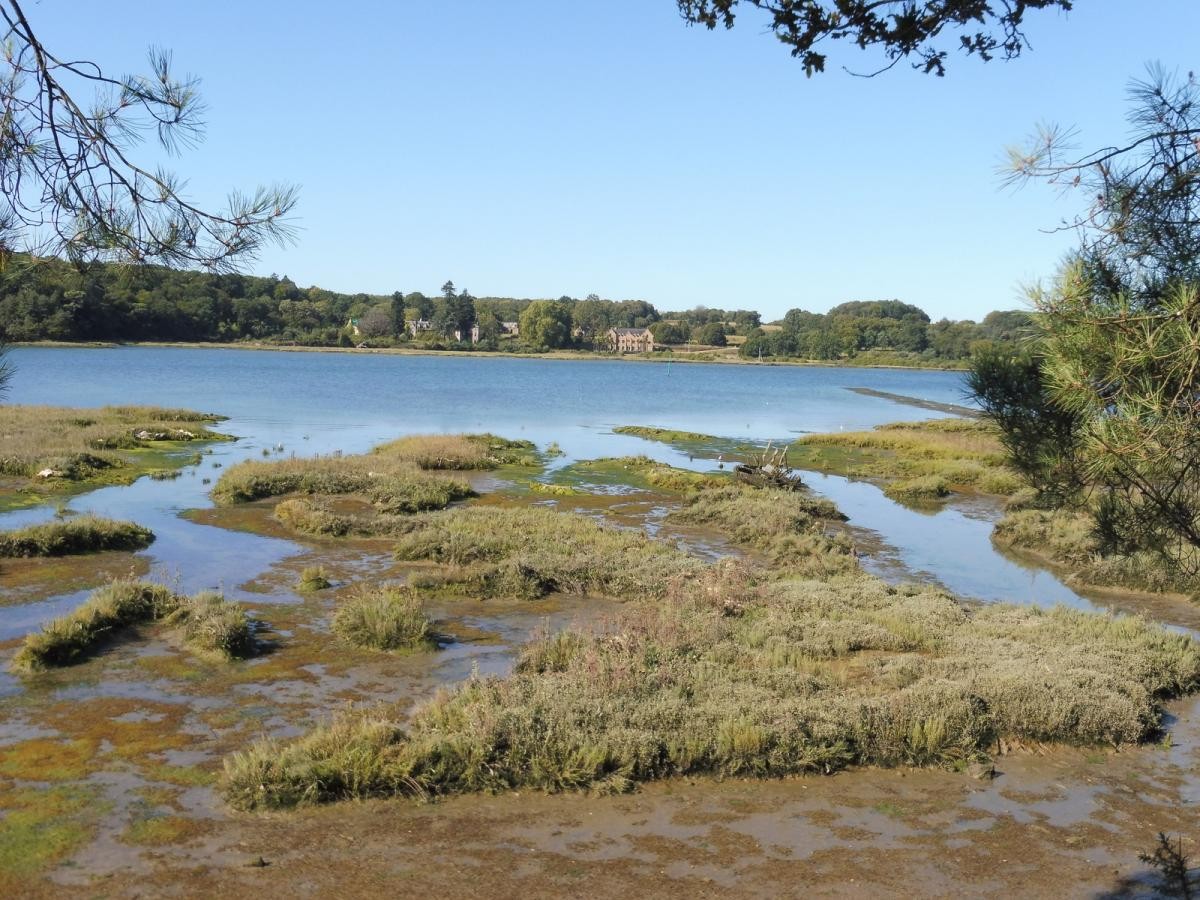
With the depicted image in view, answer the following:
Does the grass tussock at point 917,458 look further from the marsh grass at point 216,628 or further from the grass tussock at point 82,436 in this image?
the grass tussock at point 82,436

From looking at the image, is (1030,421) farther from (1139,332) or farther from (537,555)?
(537,555)

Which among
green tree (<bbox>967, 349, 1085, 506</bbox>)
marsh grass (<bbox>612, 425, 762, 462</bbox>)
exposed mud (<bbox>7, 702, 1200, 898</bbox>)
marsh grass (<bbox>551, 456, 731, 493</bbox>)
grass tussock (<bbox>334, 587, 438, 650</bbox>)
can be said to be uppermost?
green tree (<bbox>967, 349, 1085, 506</bbox>)

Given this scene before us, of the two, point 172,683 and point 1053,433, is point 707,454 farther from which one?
point 1053,433

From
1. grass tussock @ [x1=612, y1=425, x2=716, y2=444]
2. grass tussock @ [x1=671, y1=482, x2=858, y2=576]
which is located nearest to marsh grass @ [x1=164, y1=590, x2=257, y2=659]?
grass tussock @ [x1=671, y1=482, x2=858, y2=576]

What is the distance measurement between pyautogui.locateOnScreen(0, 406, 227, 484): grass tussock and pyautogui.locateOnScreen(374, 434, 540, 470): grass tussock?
9.59 m

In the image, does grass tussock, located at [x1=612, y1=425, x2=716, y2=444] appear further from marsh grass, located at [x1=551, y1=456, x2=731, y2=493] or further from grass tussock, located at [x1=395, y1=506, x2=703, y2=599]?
grass tussock, located at [x1=395, y1=506, x2=703, y2=599]

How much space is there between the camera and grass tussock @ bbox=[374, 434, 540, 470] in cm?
3647

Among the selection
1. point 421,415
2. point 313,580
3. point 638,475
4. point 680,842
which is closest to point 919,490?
point 638,475

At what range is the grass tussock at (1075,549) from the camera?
20.7 meters

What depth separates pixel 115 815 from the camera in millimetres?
8984

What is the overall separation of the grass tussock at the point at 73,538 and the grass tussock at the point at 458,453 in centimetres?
1456

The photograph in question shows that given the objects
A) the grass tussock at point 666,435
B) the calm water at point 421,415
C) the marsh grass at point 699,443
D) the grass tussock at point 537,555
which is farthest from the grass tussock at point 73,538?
the grass tussock at point 666,435

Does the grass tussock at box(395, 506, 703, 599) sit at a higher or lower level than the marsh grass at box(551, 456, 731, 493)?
higher

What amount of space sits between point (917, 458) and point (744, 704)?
1456 inches
